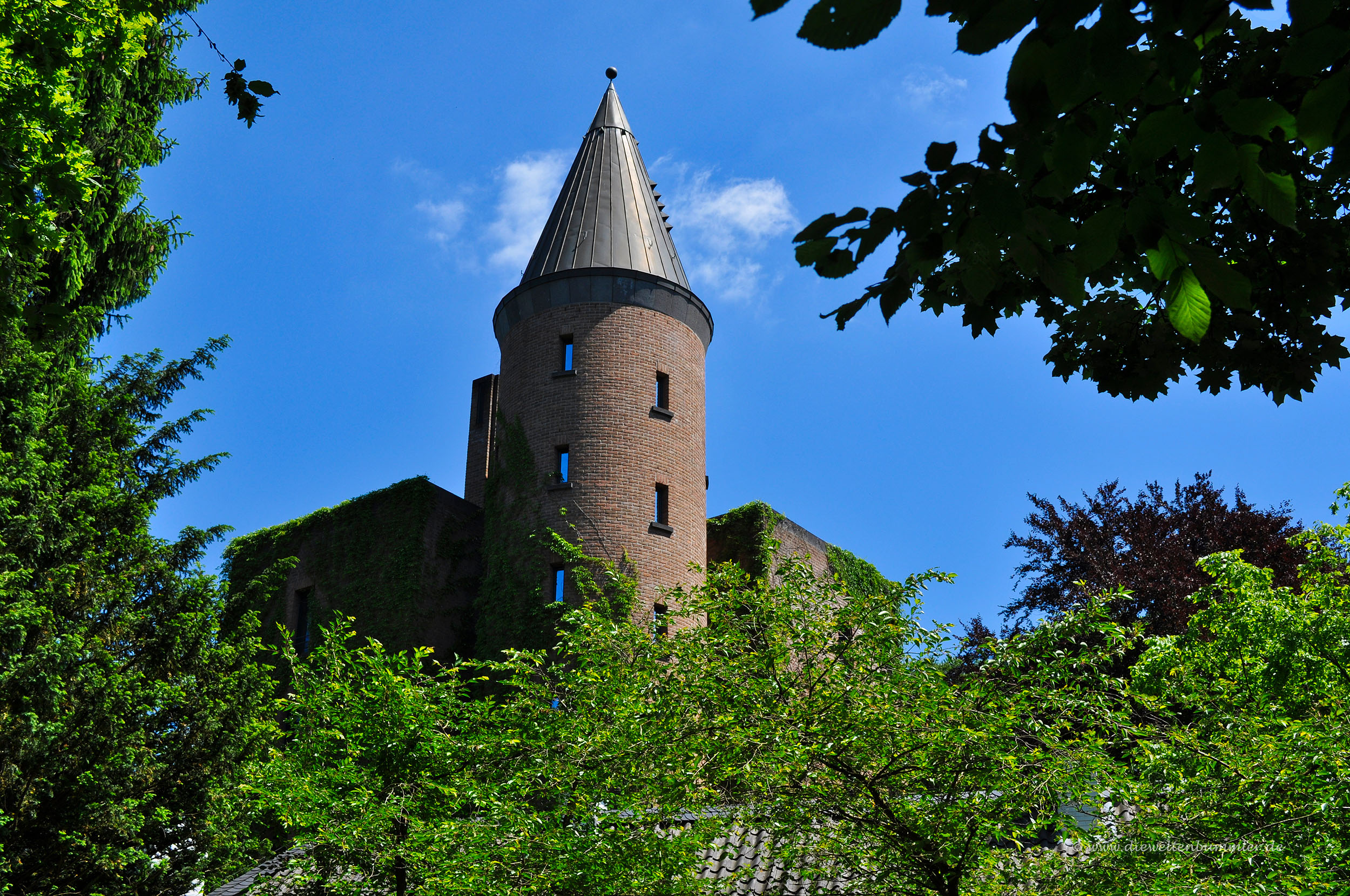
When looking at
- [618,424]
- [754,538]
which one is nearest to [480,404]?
[618,424]

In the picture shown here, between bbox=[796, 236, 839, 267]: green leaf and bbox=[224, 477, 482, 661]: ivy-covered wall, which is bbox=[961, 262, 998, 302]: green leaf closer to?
bbox=[796, 236, 839, 267]: green leaf

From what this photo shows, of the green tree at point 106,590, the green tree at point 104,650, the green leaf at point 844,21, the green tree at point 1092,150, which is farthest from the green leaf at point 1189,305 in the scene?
the green tree at point 104,650

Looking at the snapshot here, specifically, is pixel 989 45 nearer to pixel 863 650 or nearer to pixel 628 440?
pixel 863 650

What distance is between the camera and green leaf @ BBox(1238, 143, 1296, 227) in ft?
7.97

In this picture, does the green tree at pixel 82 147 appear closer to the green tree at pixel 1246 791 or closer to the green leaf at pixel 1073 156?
the green leaf at pixel 1073 156

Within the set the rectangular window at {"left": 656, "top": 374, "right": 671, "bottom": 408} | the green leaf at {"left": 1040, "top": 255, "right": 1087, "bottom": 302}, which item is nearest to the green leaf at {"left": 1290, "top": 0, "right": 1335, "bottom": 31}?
the green leaf at {"left": 1040, "top": 255, "right": 1087, "bottom": 302}

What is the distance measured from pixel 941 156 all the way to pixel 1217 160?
623 mm

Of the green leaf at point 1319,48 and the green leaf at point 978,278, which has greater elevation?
the green leaf at point 1319,48

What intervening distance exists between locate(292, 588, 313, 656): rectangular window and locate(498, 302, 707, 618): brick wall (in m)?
7.46

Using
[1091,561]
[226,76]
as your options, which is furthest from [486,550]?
[226,76]

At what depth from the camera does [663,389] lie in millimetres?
25969

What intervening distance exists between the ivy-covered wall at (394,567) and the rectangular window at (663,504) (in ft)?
16.0

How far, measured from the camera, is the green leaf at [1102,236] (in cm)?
250

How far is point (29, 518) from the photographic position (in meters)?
14.9
